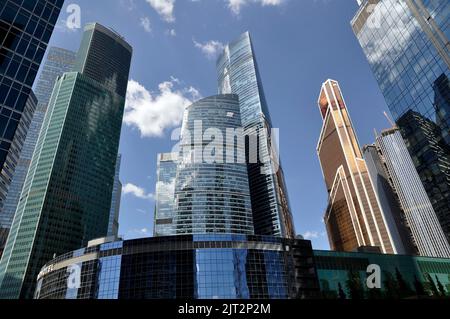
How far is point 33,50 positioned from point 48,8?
10.2 metres

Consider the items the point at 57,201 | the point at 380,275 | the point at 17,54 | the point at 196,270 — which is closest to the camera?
the point at 17,54

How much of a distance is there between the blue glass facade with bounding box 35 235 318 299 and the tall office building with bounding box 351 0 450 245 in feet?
138

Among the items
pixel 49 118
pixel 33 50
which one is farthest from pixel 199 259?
pixel 49 118

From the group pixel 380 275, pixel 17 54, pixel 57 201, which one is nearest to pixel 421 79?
pixel 380 275

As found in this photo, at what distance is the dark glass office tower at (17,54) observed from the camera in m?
48.9

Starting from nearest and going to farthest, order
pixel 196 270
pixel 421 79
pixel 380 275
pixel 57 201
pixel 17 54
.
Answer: pixel 17 54, pixel 196 270, pixel 421 79, pixel 380 275, pixel 57 201

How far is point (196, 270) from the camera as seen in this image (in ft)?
285

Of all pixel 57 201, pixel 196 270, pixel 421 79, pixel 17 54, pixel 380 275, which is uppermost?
pixel 57 201

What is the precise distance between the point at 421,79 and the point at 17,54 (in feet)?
303

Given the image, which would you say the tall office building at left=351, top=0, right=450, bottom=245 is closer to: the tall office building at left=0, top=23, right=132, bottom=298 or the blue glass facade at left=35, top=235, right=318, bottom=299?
the blue glass facade at left=35, top=235, right=318, bottom=299

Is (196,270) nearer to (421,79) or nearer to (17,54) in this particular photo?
(17,54)

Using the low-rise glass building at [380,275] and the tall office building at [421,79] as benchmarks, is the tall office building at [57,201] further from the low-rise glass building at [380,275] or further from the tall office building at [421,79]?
the tall office building at [421,79]

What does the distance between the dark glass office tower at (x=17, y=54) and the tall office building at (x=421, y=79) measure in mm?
87180
